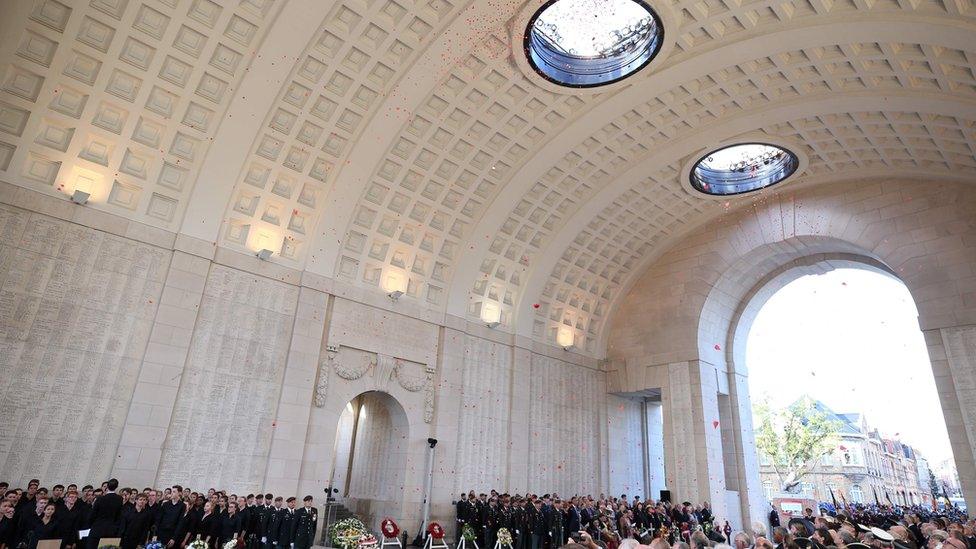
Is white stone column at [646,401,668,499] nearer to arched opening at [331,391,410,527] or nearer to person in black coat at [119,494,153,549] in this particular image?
arched opening at [331,391,410,527]

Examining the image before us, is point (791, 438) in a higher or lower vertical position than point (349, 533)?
higher

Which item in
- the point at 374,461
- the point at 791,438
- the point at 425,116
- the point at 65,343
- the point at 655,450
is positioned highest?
the point at 425,116

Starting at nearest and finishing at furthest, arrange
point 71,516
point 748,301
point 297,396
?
point 71,516
point 297,396
point 748,301

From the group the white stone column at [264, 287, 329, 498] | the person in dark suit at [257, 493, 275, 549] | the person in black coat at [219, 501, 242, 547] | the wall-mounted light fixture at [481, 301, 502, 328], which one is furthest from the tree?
the person in black coat at [219, 501, 242, 547]

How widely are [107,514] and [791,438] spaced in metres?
49.8

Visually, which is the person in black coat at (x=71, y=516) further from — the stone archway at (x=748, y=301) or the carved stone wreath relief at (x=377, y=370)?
the stone archway at (x=748, y=301)

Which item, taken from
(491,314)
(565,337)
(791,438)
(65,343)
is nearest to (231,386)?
(65,343)

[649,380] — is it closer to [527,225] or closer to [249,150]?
[527,225]

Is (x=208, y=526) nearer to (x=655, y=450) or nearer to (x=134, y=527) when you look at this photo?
(x=134, y=527)

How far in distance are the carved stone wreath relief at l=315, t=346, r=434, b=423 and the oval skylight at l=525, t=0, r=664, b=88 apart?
11018mm

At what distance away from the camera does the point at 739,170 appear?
2380cm

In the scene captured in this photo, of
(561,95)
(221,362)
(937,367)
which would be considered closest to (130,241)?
(221,362)

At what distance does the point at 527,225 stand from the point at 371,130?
824 cm

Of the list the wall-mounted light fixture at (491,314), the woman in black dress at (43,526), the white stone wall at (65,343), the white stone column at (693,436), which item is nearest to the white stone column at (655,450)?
the white stone column at (693,436)
